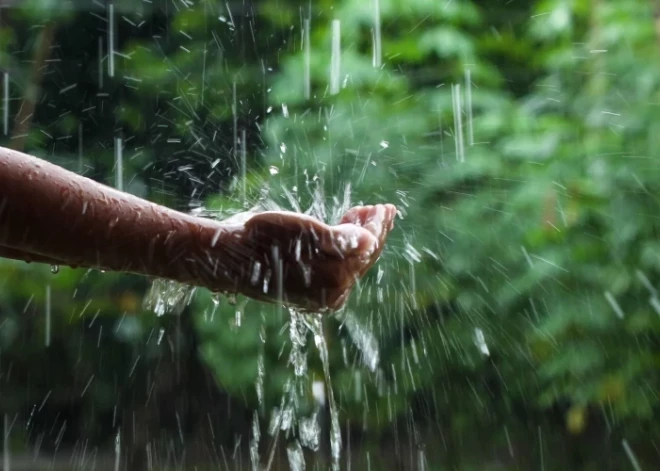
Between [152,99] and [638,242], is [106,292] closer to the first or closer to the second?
[152,99]

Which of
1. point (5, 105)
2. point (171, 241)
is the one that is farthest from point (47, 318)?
point (171, 241)

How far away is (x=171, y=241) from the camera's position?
87cm

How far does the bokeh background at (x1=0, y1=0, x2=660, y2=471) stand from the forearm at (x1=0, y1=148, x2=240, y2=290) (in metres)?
1.17

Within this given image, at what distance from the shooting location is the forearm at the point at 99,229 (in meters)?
Answer: 0.82

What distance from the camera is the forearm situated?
0.82 metres

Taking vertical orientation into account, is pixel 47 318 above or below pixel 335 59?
below

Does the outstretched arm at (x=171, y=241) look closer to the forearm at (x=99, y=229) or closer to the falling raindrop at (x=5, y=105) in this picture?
the forearm at (x=99, y=229)

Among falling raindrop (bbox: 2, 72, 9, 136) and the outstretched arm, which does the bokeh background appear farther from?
the outstretched arm

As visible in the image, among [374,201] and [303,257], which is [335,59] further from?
[303,257]

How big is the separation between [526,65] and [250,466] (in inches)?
54.1

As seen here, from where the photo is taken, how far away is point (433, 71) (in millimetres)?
2098

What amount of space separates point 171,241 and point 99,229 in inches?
2.9

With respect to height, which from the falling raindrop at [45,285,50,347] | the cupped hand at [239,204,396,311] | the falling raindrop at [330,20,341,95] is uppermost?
the falling raindrop at [330,20,341,95]

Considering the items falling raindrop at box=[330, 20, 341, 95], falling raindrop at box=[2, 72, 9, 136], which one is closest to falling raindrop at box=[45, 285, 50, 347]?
falling raindrop at box=[2, 72, 9, 136]
